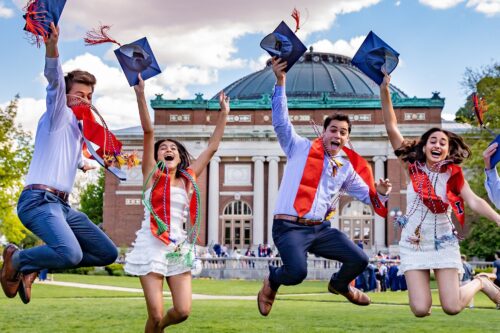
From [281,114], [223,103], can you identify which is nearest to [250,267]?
[223,103]

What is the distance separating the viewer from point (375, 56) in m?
9.55

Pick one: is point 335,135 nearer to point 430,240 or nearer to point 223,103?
point 223,103

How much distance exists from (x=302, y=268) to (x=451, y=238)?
1.74m

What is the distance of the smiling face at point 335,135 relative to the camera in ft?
29.9

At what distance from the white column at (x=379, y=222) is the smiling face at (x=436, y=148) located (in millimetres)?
53511

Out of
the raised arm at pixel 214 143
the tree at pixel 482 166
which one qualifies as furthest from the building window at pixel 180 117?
the raised arm at pixel 214 143

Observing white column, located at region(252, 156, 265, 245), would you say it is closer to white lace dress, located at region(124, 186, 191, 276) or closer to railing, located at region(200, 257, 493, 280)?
railing, located at region(200, 257, 493, 280)

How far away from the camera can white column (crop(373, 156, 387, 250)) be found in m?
63.1

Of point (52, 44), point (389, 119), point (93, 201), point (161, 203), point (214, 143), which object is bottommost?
point (161, 203)

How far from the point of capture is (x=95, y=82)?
875 cm

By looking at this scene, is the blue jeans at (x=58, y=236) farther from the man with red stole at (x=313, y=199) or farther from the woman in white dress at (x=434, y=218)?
the woman in white dress at (x=434, y=218)

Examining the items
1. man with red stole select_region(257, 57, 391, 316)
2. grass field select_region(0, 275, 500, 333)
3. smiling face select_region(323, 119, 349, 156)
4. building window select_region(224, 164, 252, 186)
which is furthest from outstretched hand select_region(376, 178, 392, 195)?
building window select_region(224, 164, 252, 186)

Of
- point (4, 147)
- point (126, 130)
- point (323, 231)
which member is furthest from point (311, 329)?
point (126, 130)

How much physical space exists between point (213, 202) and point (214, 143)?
56008 millimetres
